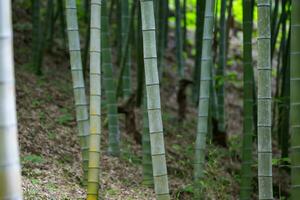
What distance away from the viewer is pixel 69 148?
580 cm

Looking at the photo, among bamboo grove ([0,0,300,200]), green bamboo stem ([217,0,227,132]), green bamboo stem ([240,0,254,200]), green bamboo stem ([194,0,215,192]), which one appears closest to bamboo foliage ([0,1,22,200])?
bamboo grove ([0,0,300,200])

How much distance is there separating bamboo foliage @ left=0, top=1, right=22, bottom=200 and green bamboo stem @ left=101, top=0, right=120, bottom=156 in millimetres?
3270

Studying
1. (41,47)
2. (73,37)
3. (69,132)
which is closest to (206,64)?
(73,37)

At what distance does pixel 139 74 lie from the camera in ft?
20.4

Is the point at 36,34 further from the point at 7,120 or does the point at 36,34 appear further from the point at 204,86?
the point at 7,120

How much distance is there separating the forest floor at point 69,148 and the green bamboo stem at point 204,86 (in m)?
0.12

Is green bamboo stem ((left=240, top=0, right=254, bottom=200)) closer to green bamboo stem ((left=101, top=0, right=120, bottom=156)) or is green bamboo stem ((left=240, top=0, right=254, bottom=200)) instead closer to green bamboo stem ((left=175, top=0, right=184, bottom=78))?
green bamboo stem ((left=101, top=0, right=120, bottom=156))

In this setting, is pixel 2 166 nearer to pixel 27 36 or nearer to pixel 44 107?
pixel 44 107

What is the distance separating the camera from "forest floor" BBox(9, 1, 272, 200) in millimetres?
4750

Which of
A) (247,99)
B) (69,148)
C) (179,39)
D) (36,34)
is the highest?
(36,34)

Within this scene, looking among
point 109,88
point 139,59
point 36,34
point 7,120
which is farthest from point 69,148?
point 7,120

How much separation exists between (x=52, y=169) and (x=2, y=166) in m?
3.11

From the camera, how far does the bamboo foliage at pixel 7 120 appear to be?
1.87 meters

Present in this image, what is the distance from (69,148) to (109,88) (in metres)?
0.80
